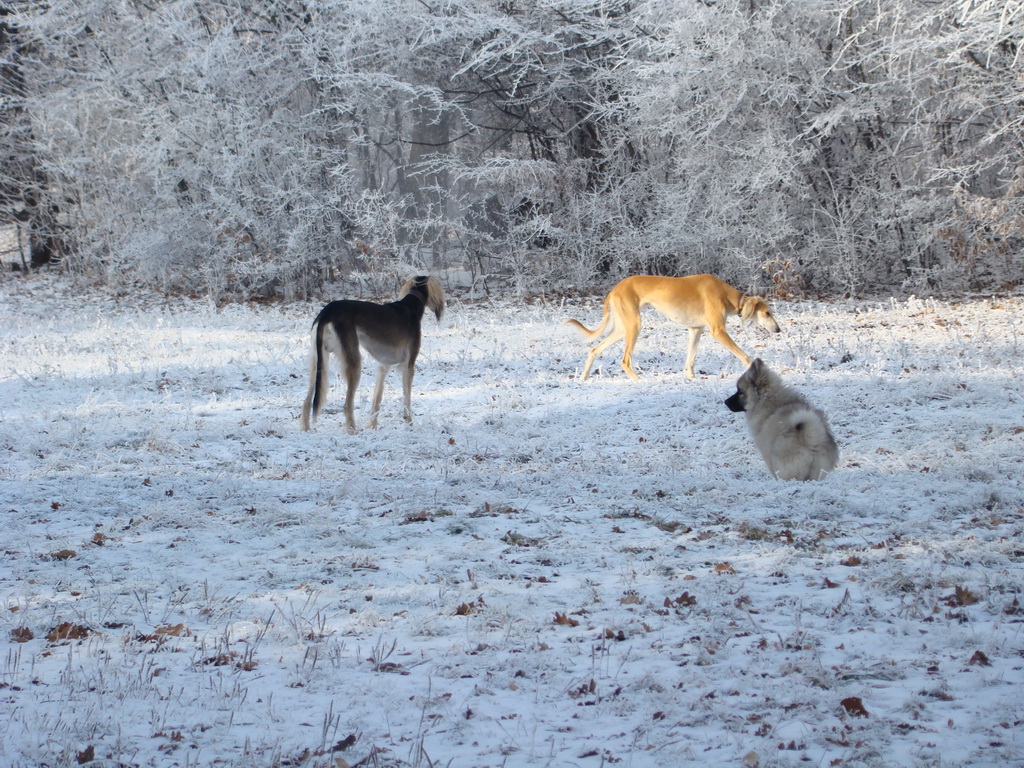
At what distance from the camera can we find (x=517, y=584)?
4.71 m

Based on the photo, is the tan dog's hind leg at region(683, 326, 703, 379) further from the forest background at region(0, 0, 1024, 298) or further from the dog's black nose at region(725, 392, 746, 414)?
the forest background at region(0, 0, 1024, 298)

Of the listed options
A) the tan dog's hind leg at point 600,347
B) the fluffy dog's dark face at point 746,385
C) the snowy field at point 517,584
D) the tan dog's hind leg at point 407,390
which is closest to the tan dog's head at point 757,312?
the tan dog's hind leg at point 600,347

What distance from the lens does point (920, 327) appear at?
14266 mm

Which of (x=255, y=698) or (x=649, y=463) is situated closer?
(x=255, y=698)

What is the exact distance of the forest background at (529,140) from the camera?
1862 cm

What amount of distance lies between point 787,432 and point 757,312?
5917 mm

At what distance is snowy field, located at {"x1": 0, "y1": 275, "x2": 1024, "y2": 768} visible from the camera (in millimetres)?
3180

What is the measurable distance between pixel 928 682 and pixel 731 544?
187cm

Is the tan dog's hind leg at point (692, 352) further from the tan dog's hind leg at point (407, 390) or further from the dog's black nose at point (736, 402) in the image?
the dog's black nose at point (736, 402)

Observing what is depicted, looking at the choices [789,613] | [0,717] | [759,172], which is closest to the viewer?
[0,717]

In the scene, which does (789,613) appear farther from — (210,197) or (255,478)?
(210,197)

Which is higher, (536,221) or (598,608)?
(536,221)

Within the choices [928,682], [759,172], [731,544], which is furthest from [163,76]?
[928,682]

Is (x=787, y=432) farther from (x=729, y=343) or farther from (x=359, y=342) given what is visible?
(x=729, y=343)
